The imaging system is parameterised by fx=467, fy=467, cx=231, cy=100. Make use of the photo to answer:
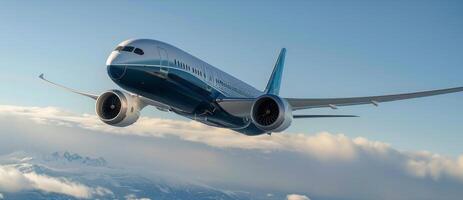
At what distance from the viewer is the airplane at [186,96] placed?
3016cm

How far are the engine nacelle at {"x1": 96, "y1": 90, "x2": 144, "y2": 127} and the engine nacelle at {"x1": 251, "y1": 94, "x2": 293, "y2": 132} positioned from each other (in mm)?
9753

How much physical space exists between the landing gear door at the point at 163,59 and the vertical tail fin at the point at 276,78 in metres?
25.7

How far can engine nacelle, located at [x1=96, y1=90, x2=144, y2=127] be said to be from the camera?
35.7 meters

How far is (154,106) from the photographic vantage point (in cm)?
3862

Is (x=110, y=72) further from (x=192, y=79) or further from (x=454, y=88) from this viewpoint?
(x=454, y=88)

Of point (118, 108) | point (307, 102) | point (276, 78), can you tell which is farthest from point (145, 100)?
point (276, 78)

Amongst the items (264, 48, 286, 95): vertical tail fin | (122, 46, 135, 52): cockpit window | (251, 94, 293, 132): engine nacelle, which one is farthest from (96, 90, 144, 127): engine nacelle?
(264, 48, 286, 95): vertical tail fin

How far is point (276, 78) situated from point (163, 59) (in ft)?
96.7

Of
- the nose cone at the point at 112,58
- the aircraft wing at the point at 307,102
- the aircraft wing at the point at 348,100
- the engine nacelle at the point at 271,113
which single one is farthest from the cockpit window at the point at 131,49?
the aircraft wing at the point at 348,100

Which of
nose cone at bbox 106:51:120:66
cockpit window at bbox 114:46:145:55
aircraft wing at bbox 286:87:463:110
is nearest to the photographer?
nose cone at bbox 106:51:120:66

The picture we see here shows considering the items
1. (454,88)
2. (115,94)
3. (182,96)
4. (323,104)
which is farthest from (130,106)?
(454,88)

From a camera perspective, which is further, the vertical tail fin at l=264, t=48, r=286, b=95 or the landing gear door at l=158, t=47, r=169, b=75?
the vertical tail fin at l=264, t=48, r=286, b=95

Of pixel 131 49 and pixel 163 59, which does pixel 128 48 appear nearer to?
pixel 131 49

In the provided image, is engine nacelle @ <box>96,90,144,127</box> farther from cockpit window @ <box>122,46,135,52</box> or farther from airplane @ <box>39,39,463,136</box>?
cockpit window @ <box>122,46,135,52</box>
